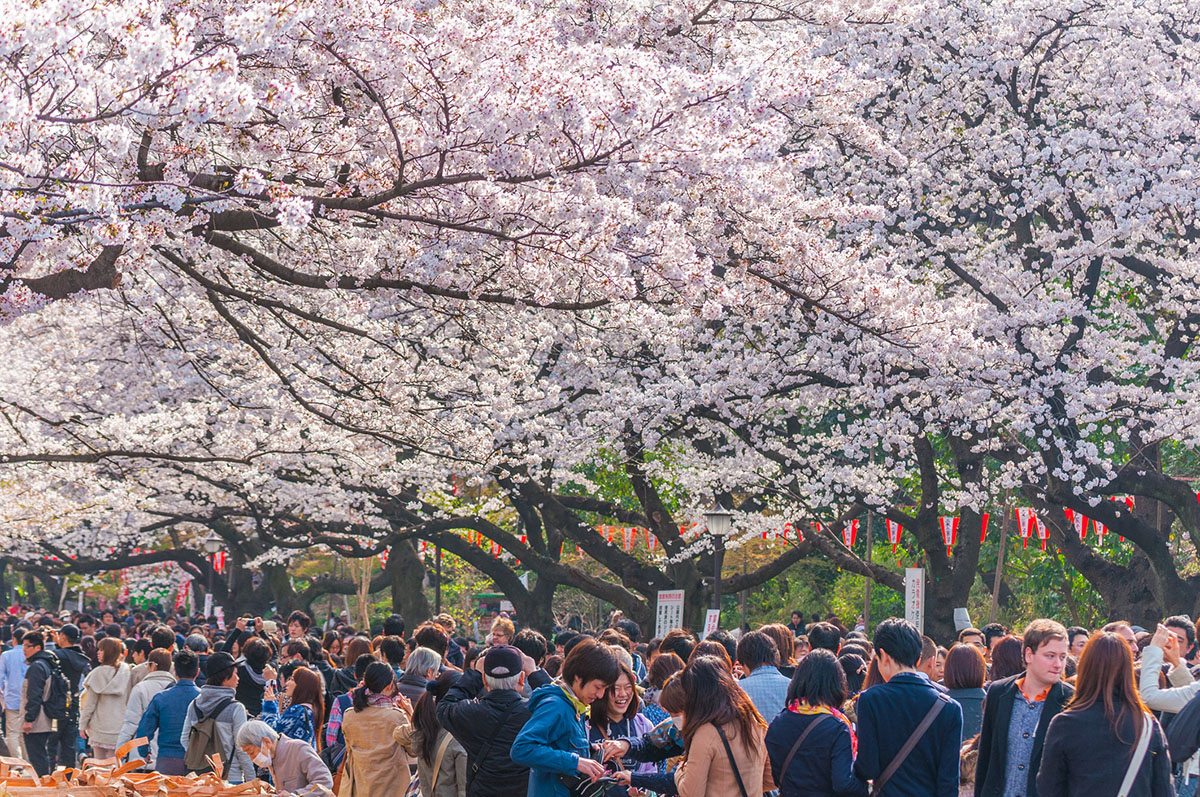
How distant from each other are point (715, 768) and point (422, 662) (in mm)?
3449

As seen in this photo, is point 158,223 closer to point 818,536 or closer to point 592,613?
point 818,536

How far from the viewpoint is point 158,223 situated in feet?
21.0

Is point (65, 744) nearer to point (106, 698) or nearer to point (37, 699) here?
point (37, 699)

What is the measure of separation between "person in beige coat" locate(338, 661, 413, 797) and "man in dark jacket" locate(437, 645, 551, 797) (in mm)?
859

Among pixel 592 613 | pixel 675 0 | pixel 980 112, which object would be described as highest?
pixel 980 112

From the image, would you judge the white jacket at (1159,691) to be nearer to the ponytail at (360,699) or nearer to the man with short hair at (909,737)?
the man with short hair at (909,737)

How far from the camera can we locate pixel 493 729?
20.5ft

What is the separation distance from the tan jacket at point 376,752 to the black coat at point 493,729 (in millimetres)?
893

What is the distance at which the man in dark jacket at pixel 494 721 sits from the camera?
6.16 meters

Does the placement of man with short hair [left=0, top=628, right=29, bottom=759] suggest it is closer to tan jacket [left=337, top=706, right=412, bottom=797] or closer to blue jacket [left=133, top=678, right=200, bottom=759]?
blue jacket [left=133, top=678, right=200, bottom=759]

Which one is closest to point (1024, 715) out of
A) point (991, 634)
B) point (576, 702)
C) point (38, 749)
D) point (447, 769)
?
point (576, 702)

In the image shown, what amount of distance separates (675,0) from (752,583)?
11815mm

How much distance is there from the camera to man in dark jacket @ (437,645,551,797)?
20.2 ft

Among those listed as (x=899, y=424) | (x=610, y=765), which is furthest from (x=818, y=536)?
(x=610, y=765)
